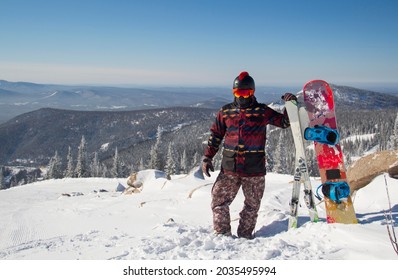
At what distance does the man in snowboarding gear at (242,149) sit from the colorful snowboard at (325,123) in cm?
61

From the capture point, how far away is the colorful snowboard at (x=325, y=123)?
551 centimetres

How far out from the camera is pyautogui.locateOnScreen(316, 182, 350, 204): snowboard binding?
212 inches

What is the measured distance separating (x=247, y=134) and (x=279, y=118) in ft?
2.13

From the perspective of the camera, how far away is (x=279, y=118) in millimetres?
5305

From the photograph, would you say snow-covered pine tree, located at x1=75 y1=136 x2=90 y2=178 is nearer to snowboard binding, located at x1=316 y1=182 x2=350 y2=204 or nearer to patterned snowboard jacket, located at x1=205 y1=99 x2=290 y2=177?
patterned snowboard jacket, located at x1=205 y1=99 x2=290 y2=177

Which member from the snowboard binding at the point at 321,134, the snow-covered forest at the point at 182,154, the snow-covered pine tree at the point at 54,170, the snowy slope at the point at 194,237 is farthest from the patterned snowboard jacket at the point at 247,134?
the snow-covered pine tree at the point at 54,170

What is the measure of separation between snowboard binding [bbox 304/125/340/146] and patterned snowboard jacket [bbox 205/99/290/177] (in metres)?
0.38

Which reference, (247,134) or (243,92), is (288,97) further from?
(247,134)

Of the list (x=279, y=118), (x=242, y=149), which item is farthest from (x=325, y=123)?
(x=242, y=149)

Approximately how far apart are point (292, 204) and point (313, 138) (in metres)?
1.26

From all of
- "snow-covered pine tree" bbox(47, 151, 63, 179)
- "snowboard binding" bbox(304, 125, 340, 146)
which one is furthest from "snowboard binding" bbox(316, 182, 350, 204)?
"snow-covered pine tree" bbox(47, 151, 63, 179)
